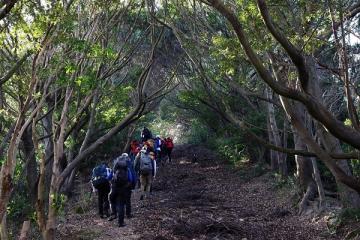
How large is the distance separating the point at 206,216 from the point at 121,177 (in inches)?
96.9

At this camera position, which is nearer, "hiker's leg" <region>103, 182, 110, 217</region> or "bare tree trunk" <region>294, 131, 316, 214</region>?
"hiker's leg" <region>103, 182, 110, 217</region>

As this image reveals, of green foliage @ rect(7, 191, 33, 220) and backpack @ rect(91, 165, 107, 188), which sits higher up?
backpack @ rect(91, 165, 107, 188)

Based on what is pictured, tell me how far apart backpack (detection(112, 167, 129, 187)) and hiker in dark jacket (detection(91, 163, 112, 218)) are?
2.70ft

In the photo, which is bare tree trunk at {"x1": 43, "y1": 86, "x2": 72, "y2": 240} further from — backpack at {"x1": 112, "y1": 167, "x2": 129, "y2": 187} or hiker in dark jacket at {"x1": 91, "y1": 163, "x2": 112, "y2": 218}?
hiker in dark jacket at {"x1": 91, "y1": 163, "x2": 112, "y2": 218}

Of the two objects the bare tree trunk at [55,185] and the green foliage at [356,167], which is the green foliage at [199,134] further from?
the bare tree trunk at [55,185]

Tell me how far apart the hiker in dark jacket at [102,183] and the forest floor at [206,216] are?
326 mm

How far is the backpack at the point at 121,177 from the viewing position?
1094 centimetres

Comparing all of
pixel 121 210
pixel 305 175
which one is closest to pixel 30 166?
pixel 121 210

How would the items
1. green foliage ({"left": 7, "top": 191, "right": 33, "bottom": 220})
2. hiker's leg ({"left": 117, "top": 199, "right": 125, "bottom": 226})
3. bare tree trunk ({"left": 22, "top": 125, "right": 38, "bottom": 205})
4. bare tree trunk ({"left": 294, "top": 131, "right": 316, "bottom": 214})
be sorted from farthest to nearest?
bare tree trunk ({"left": 294, "top": 131, "right": 316, "bottom": 214}) → green foliage ({"left": 7, "top": 191, "right": 33, "bottom": 220}) → bare tree trunk ({"left": 22, "top": 125, "right": 38, "bottom": 205}) → hiker's leg ({"left": 117, "top": 199, "right": 125, "bottom": 226})

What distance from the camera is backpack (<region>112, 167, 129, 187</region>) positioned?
35.9ft

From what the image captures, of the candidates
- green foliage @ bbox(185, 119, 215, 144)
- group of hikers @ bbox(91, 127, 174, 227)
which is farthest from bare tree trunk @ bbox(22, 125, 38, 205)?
green foliage @ bbox(185, 119, 215, 144)

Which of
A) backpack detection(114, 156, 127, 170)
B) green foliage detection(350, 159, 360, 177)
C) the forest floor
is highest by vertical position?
backpack detection(114, 156, 127, 170)

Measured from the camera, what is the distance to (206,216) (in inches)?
464

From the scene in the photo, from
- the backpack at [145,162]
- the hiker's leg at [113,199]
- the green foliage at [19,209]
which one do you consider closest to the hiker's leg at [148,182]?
the backpack at [145,162]
